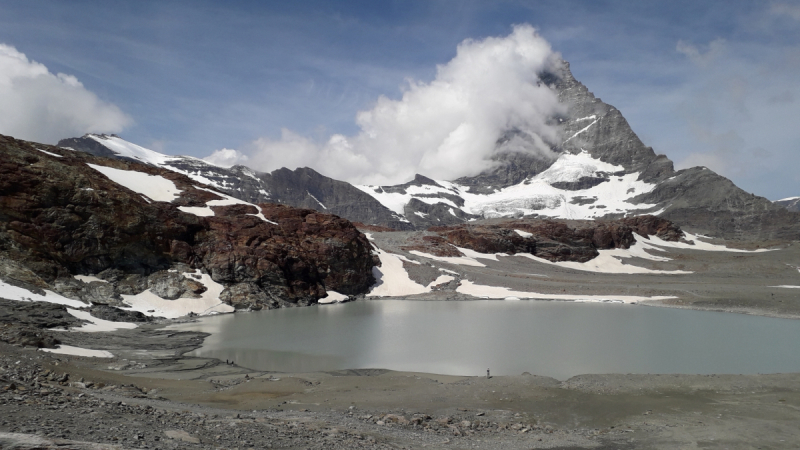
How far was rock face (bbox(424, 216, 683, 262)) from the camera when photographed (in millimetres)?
103562

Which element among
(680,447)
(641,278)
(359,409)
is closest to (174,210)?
(359,409)

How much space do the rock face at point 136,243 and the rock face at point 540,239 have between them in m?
37.7

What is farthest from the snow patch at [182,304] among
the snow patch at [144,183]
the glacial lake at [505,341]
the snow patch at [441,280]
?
the snow patch at [441,280]

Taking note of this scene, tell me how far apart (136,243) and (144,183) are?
22.5 meters

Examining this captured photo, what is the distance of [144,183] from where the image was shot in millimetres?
65438

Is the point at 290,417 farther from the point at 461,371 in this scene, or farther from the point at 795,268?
the point at 795,268

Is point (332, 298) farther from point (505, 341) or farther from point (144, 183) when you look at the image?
point (505, 341)

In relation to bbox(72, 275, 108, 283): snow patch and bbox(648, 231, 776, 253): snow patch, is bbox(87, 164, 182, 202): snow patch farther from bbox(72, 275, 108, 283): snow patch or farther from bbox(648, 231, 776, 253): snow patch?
bbox(648, 231, 776, 253): snow patch

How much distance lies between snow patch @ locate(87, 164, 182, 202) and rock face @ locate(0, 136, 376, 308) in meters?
2.00

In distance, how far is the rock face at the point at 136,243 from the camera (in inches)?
1555

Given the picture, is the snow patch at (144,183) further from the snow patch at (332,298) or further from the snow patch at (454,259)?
the snow patch at (454,259)

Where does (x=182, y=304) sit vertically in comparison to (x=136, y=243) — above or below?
below

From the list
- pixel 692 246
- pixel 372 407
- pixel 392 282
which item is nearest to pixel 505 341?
pixel 372 407

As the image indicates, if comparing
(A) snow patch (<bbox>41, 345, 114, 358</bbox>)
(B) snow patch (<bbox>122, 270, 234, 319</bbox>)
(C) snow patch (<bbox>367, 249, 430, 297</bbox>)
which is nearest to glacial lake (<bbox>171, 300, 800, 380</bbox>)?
(B) snow patch (<bbox>122, 270, 234, 319</bbox>)
